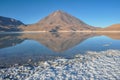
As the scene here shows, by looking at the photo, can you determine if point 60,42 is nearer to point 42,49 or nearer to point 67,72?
point 42,49

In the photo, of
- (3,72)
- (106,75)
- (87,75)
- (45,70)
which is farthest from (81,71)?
(3,72)

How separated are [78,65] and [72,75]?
311 cm

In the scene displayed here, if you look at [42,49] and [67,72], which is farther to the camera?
[42,49]

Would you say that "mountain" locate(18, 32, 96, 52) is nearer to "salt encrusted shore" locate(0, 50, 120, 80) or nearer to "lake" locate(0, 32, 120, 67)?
"lake" locate(0, 32, 120, 67)

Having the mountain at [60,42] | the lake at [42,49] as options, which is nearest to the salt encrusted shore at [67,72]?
the lake at [42,49]

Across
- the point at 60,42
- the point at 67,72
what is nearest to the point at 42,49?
the point at 60,42

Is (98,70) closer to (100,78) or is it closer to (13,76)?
(100,78)

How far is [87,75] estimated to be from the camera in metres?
13.2

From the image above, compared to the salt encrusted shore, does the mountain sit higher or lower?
lower

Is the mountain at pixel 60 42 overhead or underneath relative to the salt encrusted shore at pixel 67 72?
underneath

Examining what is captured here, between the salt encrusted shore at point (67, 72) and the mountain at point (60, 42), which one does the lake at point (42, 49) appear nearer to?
the mountain at point (60, 42)

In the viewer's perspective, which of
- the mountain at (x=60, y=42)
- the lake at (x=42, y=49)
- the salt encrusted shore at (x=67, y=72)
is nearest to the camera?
the salt encrusted shore at (x=67, y=72)

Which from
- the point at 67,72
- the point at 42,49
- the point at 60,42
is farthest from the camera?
the point at 60,42

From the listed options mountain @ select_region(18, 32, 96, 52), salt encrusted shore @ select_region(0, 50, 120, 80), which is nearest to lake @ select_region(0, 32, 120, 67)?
mountain @ select_region(18, 32, 96, 52)
